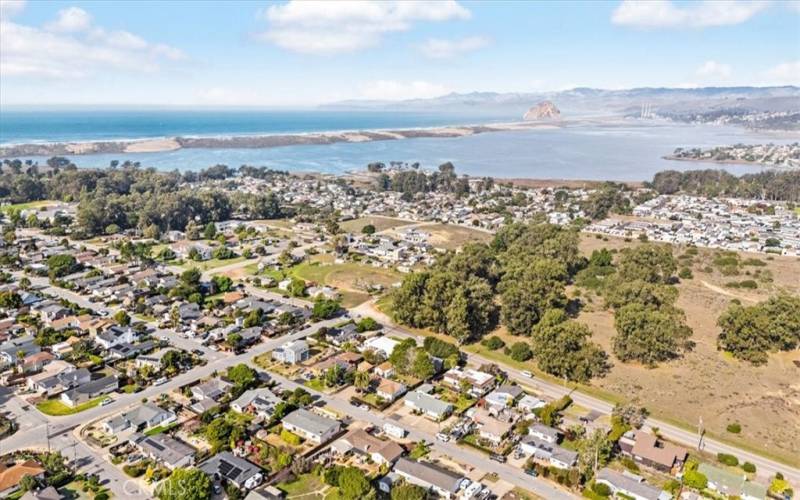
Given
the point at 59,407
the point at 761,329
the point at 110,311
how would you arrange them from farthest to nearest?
the point at 110,311 → the point at 761,329 → the point at 59,407

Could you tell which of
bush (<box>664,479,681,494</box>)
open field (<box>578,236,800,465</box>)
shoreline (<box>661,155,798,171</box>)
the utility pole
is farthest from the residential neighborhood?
shoreline (<box>661,155,798,171</box>)

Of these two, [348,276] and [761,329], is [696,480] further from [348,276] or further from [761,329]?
[348,276]

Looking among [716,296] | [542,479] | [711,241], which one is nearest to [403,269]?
[716,296]

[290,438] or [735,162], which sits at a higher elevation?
[735,162]

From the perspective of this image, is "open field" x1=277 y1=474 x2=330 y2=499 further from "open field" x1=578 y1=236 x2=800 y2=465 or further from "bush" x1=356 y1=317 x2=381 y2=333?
"open field" x1=578 y1=236 x2=800 y2=465

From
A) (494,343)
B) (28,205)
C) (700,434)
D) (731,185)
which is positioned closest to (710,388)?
(700,434)

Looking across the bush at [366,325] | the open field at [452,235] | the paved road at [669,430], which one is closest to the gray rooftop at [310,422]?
the paved road at [669,430]
